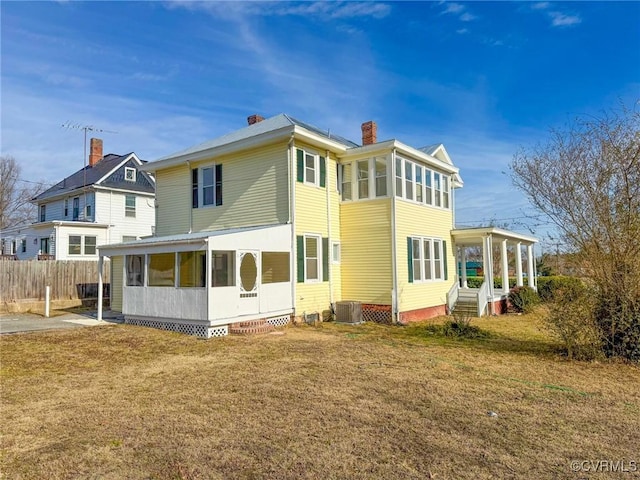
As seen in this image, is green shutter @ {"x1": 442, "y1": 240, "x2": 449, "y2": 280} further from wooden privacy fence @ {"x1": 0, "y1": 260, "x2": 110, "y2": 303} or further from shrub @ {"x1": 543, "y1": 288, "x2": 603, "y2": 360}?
wooden privacy fence @ {"x1": 0, "y1": 260, "x2": 110, "y2": 303}

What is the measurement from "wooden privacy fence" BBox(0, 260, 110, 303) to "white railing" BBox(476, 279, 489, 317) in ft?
59.0

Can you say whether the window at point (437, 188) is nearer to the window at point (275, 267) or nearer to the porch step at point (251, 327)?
the window at point (275, 267)

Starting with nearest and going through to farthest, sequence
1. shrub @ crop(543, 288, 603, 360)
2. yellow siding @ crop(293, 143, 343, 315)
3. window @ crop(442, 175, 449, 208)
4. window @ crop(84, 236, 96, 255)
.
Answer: shrub @ crop(543, 288, 603, 360) → yellow siding @ crop(293, 143, 343, 315) → window @ crop(442, 175, 449, 208) → window @ crop(84, 236, 96, 255)

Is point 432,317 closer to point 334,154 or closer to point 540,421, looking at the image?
point 334,154

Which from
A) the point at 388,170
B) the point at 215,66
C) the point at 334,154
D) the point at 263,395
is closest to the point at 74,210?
the point at 215,66

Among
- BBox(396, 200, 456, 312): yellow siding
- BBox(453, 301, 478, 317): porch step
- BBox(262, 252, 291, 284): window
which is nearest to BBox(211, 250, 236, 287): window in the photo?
BBox(262, 252, 291, 284): window

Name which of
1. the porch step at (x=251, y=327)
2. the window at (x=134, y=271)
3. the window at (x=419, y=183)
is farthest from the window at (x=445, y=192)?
the window at (x=134, y=271)

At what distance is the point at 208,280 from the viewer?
11.3m

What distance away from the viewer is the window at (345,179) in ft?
52.3

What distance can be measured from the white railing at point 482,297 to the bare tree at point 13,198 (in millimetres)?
39680

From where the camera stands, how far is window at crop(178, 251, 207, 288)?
14258 millimetres

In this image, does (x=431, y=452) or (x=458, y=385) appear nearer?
(x=431, y=452)

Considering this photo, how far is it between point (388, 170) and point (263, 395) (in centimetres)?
1062

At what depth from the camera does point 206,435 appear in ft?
15.3
